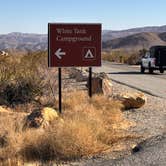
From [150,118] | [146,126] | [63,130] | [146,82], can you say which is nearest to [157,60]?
[146,82]

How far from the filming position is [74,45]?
1477cm

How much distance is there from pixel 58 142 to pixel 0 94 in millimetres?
7964

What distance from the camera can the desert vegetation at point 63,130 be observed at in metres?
9.90

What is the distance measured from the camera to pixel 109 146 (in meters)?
10.7

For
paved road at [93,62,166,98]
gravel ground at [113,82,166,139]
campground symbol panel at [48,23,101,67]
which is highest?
campground symbol panel at [48,23,101,67]

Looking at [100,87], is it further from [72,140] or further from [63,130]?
[72,140]

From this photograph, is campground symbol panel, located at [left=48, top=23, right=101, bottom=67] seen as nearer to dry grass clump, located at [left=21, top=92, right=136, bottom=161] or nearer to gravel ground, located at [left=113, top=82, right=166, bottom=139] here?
gravel ground, located at [left=113, top=82, right=166, bottom=139]

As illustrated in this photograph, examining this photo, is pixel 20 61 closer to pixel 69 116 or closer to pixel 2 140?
pixel 69 116

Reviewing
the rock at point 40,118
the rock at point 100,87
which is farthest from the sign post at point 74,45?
the rock at point 100,87

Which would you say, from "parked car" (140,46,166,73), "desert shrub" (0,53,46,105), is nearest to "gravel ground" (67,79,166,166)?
"desert shrub" (0,53,46,105)

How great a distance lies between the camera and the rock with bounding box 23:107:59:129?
11531mm

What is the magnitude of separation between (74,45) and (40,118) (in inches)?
135

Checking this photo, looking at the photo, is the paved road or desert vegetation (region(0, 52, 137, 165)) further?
the paved road

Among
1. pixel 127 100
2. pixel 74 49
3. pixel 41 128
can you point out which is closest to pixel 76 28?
pixel 74 49
